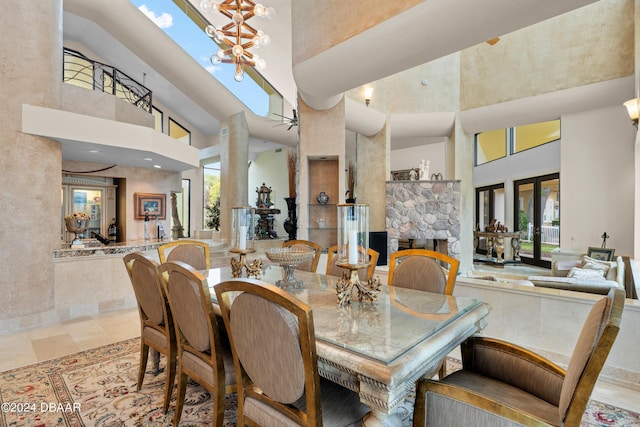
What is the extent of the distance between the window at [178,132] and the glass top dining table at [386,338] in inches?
387

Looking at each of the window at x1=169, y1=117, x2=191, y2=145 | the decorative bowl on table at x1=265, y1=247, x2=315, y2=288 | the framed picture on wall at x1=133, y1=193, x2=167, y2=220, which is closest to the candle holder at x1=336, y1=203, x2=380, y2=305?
the decorative bowl on table at x1=265, y1=247, x2=315, y2=288

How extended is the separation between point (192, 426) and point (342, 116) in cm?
412

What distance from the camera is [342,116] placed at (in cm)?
474

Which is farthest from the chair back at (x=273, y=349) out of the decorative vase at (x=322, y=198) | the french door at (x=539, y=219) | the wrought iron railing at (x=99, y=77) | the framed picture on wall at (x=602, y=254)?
the french door at (x=539, y=219)

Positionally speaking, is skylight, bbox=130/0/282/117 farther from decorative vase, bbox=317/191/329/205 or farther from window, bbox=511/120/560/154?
window, bbox=511/120/560/154

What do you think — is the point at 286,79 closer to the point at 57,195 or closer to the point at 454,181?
the point at 454,181

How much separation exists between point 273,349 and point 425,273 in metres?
1.32

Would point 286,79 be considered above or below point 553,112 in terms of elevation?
above

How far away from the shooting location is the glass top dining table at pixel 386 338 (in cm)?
106

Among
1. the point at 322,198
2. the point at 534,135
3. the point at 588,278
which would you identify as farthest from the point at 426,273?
the point at 534,135

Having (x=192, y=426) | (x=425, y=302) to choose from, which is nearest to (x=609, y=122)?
(x=425, y=302)

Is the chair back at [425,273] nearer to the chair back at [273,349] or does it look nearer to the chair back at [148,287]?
the chair back at [273,349]

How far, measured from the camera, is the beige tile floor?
2160mm

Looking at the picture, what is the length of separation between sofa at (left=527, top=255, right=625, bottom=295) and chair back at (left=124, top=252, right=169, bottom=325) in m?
3.14
